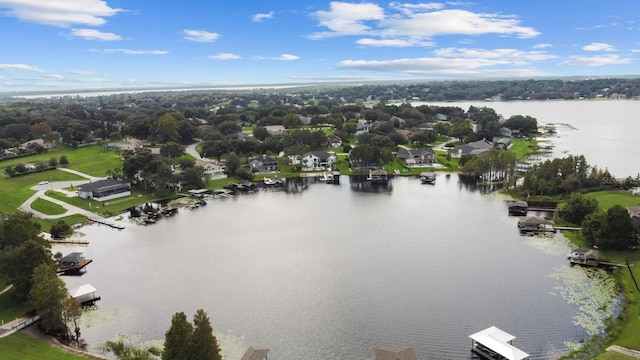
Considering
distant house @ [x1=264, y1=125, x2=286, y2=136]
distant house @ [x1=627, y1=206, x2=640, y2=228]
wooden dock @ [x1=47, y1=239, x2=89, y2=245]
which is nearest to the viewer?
distant house @ [x1=627, y1=206, x2=640, y2=228]

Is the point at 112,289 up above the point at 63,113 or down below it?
below

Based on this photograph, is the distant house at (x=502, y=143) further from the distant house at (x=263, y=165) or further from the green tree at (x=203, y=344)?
the green tree at (x=203, y=344)

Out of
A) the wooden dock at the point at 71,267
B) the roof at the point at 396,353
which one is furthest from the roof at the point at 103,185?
the roof at the point at 396,353

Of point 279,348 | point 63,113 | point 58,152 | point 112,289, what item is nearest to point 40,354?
point 112,289

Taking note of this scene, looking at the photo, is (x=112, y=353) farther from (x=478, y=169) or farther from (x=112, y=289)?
(x=478, y=169)

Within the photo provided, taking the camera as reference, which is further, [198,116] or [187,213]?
[198,116]

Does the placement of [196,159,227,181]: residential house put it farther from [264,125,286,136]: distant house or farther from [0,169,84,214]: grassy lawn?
[264,125,286,136]: distant house

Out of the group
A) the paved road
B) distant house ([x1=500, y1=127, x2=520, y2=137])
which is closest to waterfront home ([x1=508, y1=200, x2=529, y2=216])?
the paved road
